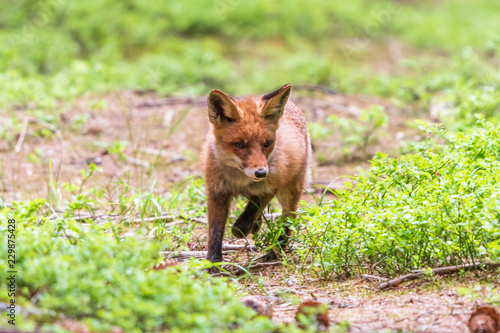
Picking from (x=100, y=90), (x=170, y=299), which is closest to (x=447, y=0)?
(x=100, y=90)

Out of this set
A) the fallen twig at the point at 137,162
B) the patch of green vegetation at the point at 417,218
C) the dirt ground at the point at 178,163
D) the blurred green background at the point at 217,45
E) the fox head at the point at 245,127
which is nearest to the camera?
the dirt ground at the point at 178,163

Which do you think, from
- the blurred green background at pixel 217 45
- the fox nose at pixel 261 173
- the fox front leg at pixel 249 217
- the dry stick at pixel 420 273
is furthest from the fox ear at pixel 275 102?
the blurred green background at pixel 217 45

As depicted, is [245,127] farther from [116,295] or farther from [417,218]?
[116,295]

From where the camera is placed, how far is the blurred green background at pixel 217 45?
1227cm

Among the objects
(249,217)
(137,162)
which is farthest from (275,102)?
(137,162)

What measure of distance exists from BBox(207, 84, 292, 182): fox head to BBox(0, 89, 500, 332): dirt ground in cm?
78

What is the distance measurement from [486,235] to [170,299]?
2322mm

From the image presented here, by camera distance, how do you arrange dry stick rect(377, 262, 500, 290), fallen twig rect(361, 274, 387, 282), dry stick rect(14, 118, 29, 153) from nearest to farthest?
dry stick rect(377, 262, 500, 290), fallen twig rect(361, 274, 387, 282), dry stick rect(14, 118, 29, 153)

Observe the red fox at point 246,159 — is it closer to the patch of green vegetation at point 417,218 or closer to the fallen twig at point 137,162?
the patch of green vegetation at point 417,218

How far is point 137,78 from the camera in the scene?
490 inches

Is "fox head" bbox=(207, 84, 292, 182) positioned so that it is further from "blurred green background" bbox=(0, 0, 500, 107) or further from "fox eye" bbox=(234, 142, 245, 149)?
"blurred green background" bbox=(0, 0, 500, 107)

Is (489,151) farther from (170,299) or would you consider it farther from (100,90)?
(100,90)

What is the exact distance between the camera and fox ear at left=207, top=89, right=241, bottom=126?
16.6ft

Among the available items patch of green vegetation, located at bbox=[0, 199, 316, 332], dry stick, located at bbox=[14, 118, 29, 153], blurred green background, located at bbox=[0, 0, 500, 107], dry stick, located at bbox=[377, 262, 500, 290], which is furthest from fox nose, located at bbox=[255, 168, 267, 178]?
blurred green background, located at bbox=[0, 0, 500, 107]
